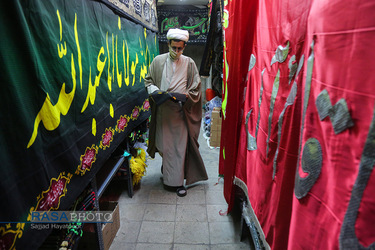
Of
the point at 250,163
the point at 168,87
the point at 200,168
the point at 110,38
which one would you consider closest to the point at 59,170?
the point at 250,163

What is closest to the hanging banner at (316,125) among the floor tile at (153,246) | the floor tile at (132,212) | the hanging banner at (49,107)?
the floor tile at (153,246)

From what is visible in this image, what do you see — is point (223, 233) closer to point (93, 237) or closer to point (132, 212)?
point (132, 212)

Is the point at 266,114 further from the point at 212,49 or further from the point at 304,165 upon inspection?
the point at 212,49

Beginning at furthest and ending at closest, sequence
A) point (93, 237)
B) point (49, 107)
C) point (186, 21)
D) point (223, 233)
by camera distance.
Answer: point (186, 21) → point (223, 233) → point (93, 237) → point (49, 107)

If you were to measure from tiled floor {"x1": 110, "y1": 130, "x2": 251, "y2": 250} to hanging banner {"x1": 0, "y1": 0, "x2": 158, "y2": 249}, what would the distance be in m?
1.00

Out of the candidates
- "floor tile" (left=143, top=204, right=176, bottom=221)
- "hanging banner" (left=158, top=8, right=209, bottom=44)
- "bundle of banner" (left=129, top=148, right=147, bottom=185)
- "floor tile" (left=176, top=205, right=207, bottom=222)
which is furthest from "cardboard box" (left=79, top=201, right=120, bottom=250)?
"hanging banner" (left=158, top=8, right=209, bottom=44)

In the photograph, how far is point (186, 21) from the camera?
7.25m

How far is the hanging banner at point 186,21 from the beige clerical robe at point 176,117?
14.7 feet

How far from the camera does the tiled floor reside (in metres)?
2.32

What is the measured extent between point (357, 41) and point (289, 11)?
2.06 ft

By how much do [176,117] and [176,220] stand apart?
1.37m

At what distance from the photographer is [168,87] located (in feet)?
10.1

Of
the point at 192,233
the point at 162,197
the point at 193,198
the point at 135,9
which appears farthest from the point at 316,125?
the point at 135,9

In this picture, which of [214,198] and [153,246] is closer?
[153,246]
